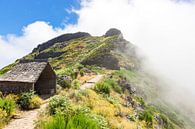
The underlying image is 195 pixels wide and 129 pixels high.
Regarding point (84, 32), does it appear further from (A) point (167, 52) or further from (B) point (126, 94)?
(B) point (126, 94)

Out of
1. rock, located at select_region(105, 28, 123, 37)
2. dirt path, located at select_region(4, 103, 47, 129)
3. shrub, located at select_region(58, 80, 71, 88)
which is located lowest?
dirt path, located at select_region(4, 103, 47, 129)

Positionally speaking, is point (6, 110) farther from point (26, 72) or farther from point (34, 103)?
point (26, 72)

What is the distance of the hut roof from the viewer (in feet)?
102

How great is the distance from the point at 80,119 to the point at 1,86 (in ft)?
55.9

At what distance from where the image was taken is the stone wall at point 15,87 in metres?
30.3

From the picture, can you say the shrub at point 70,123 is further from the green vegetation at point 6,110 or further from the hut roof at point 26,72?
the hut roof at point 26,72

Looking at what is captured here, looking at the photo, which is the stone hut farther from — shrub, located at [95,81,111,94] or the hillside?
shrub, located at [95,81,111,94]

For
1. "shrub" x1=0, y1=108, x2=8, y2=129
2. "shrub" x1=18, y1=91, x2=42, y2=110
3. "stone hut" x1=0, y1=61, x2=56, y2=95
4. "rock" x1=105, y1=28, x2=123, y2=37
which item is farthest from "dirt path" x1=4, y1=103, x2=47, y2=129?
"rock" x1=105, y1=28, x2=123, y2=37

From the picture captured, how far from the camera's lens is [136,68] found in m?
81.1

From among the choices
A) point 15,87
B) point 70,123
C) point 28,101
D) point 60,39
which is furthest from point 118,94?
point 60,39

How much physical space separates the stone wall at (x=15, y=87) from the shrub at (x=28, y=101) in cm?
130

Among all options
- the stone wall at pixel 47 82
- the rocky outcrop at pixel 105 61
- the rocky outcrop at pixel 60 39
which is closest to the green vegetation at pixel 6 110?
the stone wall at pixel 47 82

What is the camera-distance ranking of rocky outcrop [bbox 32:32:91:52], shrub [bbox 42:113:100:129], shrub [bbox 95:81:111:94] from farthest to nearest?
rocky outcrop [bbox 32:32:91:52]
shrub [bbox 95:81:111:94]
shrub [bbox 42:113:100:129]

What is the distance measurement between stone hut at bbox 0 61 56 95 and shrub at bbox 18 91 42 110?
1.51 m
